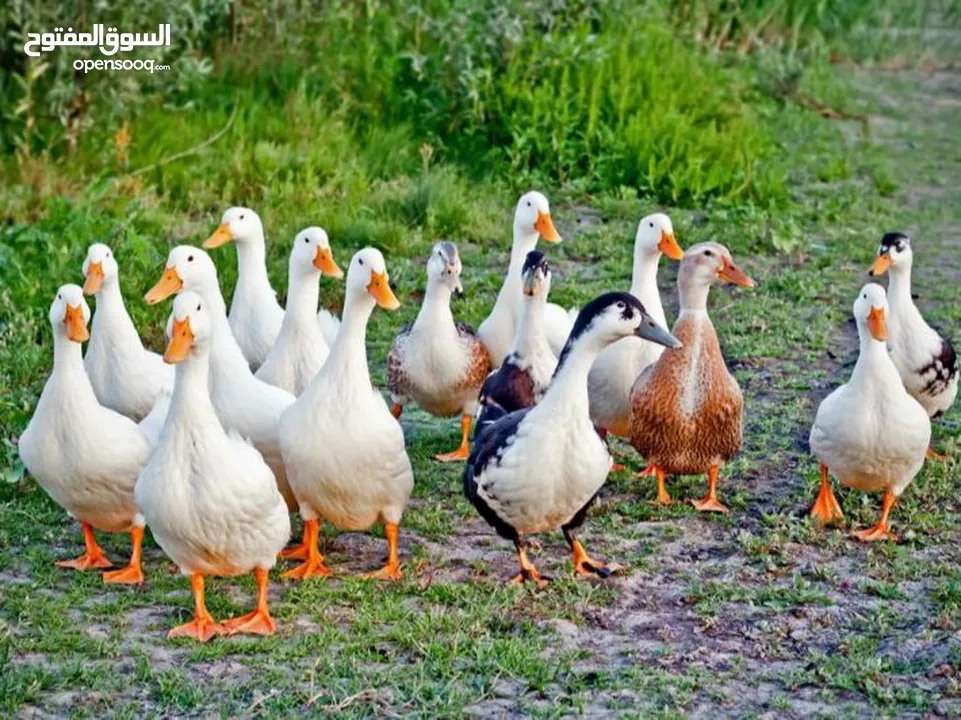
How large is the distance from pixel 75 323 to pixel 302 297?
1.04 meters

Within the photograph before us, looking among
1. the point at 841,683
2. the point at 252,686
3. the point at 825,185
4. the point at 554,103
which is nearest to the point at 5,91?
the point at 554,103

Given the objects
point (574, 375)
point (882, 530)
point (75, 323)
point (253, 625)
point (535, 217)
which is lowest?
point (253, 625)

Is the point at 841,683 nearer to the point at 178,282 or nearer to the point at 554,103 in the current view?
the point at 178,282

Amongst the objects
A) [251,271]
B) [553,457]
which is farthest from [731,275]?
[251,271]

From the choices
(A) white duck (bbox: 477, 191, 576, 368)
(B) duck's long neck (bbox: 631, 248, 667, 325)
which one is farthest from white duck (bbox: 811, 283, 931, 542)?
(A) white duck (bbox: 477, 191, 576, 368)

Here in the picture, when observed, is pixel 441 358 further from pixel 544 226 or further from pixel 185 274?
pixel 185 274

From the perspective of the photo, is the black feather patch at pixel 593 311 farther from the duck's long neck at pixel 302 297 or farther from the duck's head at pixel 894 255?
the duck's head at pixel 894 255

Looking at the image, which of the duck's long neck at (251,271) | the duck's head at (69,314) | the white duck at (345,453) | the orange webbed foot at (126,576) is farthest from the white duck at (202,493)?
the duck's long neck at (251,271)

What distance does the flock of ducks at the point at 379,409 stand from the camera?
5445 mm

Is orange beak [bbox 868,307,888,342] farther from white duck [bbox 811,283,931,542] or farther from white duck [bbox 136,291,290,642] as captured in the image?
white duck [bbox 136,291,290,642]

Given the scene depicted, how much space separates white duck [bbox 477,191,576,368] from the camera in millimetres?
7285

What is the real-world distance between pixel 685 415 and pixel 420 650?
1774 millimetres

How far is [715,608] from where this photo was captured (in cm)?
557

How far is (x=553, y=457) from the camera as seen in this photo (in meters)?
5.69
